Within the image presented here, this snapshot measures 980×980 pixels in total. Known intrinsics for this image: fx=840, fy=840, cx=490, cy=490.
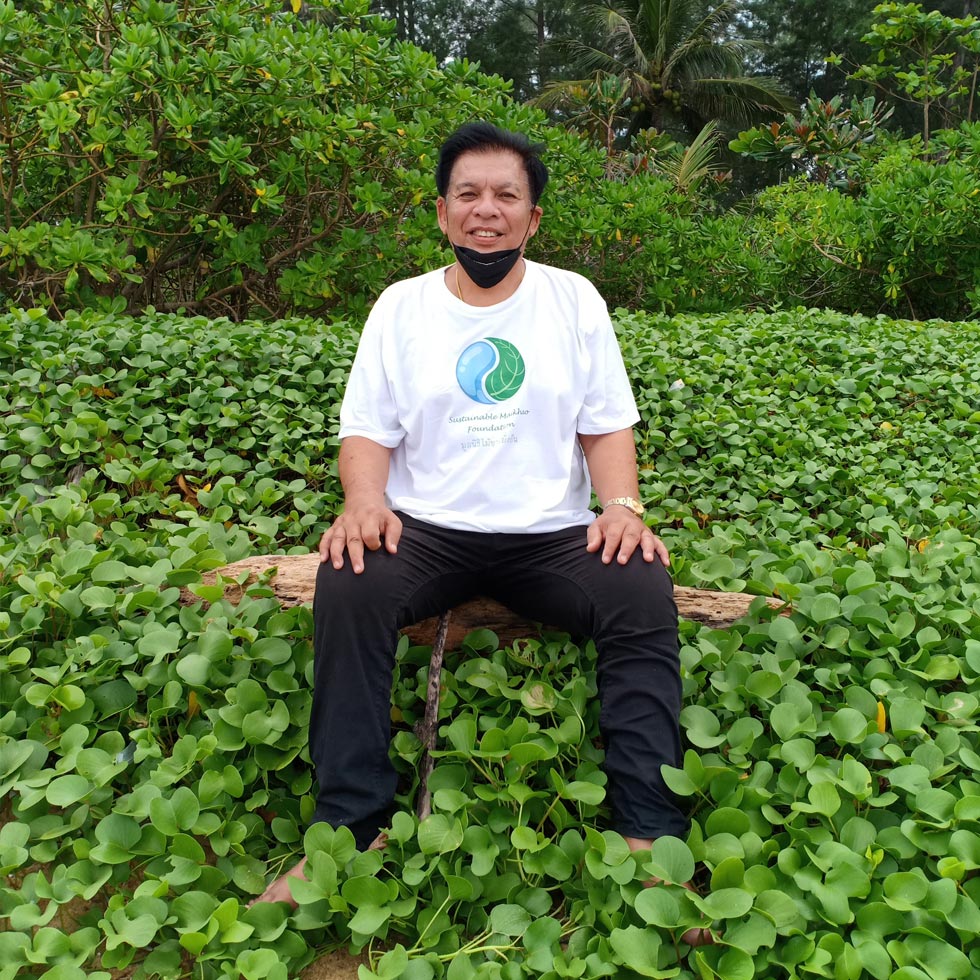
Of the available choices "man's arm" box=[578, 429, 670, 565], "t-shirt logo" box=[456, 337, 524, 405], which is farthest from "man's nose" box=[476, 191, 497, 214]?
"man's arm" box=[578, 429, 670, 565]

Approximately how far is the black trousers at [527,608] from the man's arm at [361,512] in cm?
3

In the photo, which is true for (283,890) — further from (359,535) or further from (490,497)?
(490,497)

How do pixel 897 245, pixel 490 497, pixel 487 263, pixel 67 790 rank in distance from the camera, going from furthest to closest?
pixel 897 245 < pixel 487 263 < pixel 490 497 < pixel 67 790

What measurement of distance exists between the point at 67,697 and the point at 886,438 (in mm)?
3309

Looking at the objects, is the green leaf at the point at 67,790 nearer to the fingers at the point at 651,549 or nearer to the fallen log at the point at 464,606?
the fallen log at the point at 464,606

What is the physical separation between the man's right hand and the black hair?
86cm

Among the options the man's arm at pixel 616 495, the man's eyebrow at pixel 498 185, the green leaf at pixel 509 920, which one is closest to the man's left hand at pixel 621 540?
the man's arm at pixel 616 495

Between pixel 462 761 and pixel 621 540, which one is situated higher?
pixel 621 540

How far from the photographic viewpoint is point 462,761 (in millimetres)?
1841

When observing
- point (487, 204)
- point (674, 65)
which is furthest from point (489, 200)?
point (674, 65)

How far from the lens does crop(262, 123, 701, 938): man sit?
1.70 meters

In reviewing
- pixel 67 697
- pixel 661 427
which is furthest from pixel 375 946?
pixel 661 427

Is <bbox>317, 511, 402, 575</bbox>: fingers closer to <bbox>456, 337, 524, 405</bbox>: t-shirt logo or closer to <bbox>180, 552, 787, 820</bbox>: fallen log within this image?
<bbox>180, 552, 787, 820</bbox>: fallen log

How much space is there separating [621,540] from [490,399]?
1.55 ft
